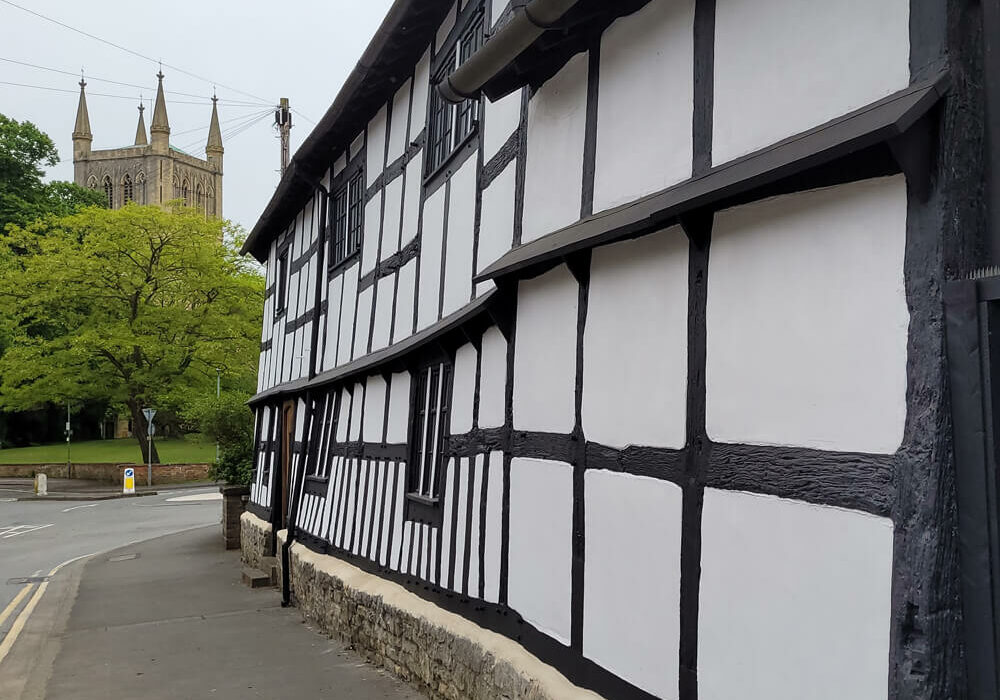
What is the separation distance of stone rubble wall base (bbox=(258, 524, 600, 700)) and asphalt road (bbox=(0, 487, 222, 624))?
4.43m

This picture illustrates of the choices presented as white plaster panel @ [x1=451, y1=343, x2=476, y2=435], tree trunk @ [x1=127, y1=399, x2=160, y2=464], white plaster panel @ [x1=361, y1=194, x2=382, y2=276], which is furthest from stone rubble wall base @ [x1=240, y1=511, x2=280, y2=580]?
tree trunk @ [x1=127, y1=399, x2=160, y2=464]

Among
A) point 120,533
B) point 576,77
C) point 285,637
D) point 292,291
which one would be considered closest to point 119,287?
point 120,533

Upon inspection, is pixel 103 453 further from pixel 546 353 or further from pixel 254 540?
pixel 546 353

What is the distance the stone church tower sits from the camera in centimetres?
8650

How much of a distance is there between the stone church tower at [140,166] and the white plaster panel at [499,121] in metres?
84.0

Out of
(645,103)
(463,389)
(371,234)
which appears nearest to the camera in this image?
(645,103)

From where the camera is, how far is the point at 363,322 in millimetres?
11102

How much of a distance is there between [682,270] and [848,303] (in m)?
1.13

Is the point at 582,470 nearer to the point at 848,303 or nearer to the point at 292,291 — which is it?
the point at 848,303

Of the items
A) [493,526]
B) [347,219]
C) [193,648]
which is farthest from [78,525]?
[493,526]

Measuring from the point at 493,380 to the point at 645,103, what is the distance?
8.21 ft

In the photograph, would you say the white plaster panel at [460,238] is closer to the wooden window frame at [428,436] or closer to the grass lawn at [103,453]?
the wooden window frame at [428,436]

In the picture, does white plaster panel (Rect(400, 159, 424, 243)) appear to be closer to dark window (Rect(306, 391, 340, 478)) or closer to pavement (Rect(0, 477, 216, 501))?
dark window (Rect(306, 391, 340, 478))

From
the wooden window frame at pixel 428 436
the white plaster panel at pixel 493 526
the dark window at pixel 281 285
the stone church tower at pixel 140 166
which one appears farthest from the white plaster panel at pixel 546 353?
the stone church tower at pixel 140 166
